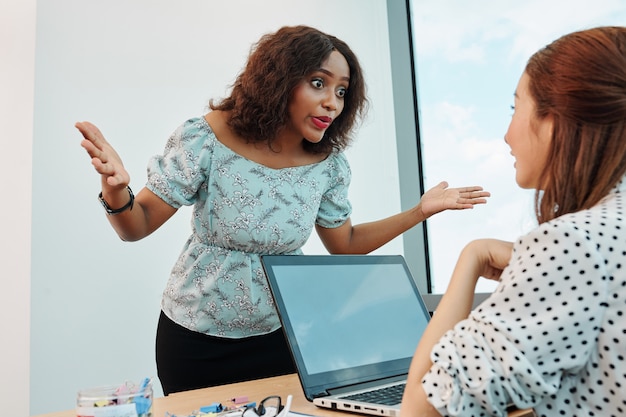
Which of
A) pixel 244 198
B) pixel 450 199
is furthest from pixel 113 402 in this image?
pixel 450 199

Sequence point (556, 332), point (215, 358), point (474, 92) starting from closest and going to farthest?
point (556, 332) < point (215, 358) < point (474, 92)

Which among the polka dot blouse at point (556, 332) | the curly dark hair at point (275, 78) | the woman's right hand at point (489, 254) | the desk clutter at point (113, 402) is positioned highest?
the curly dark hair at point (275, 78)

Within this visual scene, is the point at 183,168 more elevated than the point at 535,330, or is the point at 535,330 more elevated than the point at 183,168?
the point at 183,168

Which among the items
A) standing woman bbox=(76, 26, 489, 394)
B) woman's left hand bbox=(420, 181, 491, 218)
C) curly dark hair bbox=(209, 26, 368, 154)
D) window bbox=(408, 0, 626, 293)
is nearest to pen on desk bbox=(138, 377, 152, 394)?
standing woman bbox=(76, 26, 489, 394)


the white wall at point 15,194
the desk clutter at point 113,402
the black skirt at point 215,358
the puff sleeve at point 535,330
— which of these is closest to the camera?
the puff sleeve at point 535,330

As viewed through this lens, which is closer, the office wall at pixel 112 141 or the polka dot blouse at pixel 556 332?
the polka dot blouse at pixel 556 332

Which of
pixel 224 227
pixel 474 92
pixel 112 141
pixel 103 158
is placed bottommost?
pixel 224 227

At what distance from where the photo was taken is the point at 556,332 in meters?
0.63

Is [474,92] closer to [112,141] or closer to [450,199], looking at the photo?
[450,199]

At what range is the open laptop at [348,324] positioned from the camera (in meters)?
1.07

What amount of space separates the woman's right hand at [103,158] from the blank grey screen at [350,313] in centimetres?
40

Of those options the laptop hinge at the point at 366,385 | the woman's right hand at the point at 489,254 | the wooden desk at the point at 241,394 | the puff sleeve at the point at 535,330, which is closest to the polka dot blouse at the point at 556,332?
the puff sleeve at the point at 535,330

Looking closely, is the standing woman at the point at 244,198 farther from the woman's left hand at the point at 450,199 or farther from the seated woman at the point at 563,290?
the seated woman at the point at 563,290

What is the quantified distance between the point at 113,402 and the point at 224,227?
707 millimetres
